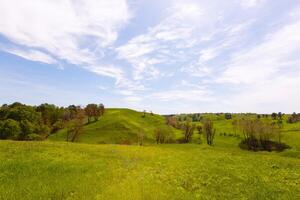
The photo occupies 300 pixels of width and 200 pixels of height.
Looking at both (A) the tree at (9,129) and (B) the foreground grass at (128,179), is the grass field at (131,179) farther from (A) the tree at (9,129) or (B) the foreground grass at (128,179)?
(A) the tree at (9,129)

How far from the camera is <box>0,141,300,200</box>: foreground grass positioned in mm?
21609

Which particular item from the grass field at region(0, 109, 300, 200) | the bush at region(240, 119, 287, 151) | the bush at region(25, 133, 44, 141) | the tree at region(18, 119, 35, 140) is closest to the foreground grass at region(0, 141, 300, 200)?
the grass field at region(0, 109, 300, 200)

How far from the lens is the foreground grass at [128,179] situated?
21.6m

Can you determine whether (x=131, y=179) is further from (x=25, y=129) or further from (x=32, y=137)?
(x=25, y=129)

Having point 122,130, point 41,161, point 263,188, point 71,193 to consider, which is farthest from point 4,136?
point 122,130

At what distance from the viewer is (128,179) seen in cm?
2650

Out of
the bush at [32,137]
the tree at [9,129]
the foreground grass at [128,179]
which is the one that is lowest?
the foreground grass at [128,179]

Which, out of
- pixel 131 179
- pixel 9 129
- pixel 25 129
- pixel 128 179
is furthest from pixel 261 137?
pixel 128 179

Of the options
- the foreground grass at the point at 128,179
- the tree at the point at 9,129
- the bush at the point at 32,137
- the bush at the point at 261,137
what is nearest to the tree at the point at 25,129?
the bush at the point at 32,137

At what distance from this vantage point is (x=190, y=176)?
29984 mm

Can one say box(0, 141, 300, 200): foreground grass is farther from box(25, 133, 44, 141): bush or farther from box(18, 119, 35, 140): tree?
box(18, 119, 35, 140): tree

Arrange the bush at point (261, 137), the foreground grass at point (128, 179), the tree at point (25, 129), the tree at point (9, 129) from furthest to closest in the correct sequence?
the bush at point (261, 137) < the tree at point (25, 129) < the tree at point (9, 129) < the foreground grass at point (128, 179)

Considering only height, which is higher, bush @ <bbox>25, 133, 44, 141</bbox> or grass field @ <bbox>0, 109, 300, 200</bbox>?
bush @ <bbox>25, 133, 44, 141</bbox>

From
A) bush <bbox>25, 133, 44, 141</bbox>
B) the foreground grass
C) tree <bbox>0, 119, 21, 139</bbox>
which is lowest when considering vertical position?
the foreground grass
